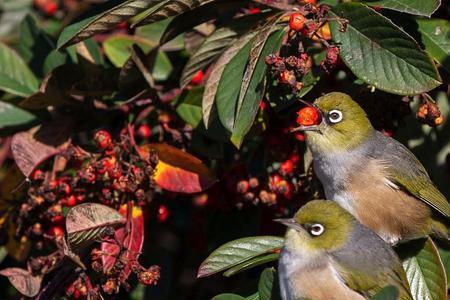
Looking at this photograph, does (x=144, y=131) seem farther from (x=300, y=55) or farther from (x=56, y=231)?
(x=300, y=55)

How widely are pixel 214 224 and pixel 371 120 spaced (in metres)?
1.31

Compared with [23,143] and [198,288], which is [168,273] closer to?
[198,288]

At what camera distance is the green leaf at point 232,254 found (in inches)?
150

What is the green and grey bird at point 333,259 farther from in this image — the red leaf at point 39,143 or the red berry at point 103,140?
the red leaf at point 39,143

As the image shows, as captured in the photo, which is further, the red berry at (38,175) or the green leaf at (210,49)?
the red berry at (38,175)

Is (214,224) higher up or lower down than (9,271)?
lower down

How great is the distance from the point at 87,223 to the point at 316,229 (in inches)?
40.8

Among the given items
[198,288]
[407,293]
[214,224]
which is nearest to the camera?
[407,293]

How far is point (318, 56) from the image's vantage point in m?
4.26

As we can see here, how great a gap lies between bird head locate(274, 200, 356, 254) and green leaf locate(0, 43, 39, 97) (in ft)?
6.20

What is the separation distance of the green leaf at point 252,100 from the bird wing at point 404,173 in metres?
0.79

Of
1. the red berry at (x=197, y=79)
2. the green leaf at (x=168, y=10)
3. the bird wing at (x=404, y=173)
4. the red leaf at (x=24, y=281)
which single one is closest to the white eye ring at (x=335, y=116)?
the bird wing at (x=404, y=173)

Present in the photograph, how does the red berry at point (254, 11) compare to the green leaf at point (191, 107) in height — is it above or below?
above

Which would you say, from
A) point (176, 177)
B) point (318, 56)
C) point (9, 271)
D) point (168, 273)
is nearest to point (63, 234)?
point (9, 271)
